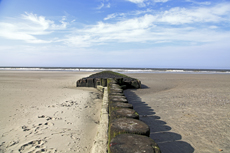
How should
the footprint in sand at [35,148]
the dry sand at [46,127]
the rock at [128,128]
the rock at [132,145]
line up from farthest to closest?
1. the dry sand at [46,127]
2. the footprint in sand at [35,148]
3. the rock at [128,128]
4. the rock at [132,145]

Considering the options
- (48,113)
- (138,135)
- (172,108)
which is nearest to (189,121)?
(172,108)

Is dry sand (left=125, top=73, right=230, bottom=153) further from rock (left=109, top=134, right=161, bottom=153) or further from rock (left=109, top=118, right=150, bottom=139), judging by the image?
rock (left=109, top=134, right=161, bottom=153)

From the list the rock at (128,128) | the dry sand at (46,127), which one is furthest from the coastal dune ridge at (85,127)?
the rock at (128,128)

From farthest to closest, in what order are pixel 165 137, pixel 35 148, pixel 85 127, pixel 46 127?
pixel 85 127 → pixel 46 127 → pixel 165 137 → pixel 35 148

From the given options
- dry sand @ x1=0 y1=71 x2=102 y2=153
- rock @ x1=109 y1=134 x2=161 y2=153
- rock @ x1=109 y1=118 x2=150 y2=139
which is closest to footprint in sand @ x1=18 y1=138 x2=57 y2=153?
dry sand @ x1=0 y1=71 x2=102 y2=153

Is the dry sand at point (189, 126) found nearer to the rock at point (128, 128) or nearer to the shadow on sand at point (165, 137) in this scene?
the shadow on sand at point (165, 137)

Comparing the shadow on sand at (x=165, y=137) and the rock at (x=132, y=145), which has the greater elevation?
the rock at (x=132, y=145)

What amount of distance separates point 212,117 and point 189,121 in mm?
838

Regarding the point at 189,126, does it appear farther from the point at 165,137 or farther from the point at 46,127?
the point at 46,127

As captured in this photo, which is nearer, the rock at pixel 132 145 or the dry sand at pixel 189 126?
the rock at pixel 132 145

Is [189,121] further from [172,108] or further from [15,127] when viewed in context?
[15,127]

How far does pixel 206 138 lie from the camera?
3273mm

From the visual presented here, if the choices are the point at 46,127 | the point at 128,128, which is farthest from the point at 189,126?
the point at 46,127

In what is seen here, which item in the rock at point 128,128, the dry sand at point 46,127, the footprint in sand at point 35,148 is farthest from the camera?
the dry sand at point 46,127
